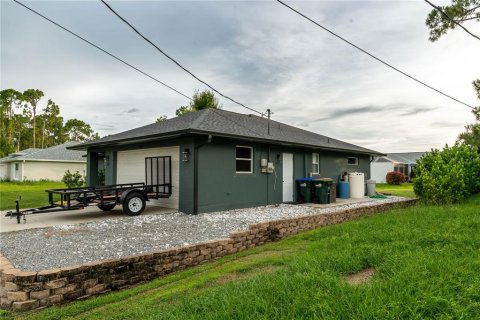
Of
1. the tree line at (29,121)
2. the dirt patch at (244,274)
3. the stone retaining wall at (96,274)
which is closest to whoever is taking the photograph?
the stone retaining wall at (96,274)

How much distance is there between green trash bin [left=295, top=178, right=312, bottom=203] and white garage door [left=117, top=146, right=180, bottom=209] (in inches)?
208

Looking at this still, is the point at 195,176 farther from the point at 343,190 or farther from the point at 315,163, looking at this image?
the point at 343,190

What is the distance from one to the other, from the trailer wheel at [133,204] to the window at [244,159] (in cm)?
335

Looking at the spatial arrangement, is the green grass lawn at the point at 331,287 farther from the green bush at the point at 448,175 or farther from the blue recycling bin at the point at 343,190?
the blue recycling bin at the point at 343,190

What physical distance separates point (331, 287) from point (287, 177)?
960 cm

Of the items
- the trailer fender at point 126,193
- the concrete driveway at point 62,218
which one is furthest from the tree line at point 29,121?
the trailer fender at point 126,193

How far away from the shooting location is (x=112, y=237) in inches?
261

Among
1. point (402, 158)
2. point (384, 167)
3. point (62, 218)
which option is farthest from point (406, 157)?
point (62, 218)

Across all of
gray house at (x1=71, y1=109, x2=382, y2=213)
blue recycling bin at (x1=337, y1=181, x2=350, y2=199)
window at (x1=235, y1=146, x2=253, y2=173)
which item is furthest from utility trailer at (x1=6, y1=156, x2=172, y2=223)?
blue recycling bin at (x1=337, y1=181, x2=350, y2=199)

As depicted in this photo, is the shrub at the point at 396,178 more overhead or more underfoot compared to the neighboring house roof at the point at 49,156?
more underfoot

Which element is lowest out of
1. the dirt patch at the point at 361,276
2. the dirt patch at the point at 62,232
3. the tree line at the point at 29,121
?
the dirt patch at the point at 62,232

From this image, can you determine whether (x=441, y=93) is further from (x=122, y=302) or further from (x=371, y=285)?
(x=122, y=302)

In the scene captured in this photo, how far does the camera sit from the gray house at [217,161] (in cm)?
945

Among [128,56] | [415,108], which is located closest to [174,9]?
[128,56]
